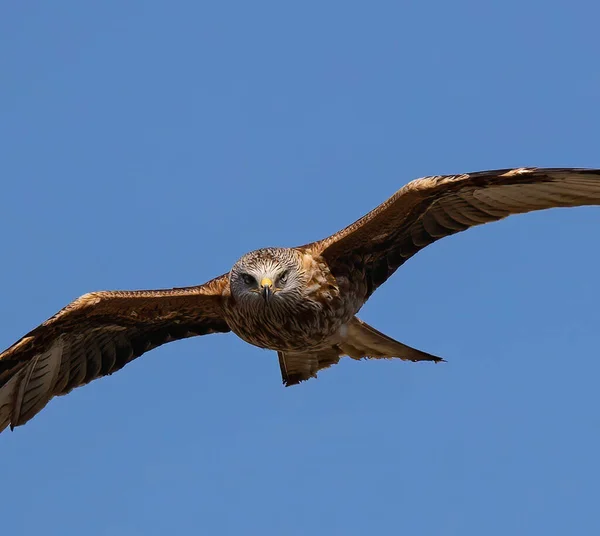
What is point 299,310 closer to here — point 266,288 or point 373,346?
point 266,288

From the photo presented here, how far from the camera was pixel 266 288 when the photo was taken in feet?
52.8

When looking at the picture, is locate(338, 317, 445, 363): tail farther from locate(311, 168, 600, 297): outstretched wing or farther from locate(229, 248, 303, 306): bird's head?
locate(229, 248, 303, 306): bird's head

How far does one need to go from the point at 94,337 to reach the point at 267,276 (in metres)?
2.50

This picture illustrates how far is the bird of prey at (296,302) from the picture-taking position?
1622cm

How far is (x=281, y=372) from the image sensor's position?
60.3ft

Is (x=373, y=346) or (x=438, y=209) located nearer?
(x=438, y=209)

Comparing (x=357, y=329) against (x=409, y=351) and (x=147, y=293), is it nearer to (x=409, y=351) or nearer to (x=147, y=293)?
(x=409, y=351)

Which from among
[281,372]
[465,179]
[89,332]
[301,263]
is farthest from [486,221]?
[89,332]

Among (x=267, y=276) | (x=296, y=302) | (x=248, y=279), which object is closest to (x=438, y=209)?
(x=296, y=302)

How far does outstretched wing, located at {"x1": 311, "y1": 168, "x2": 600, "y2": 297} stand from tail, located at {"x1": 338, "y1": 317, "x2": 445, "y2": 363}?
63cm

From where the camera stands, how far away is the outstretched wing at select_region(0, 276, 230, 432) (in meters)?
17.1

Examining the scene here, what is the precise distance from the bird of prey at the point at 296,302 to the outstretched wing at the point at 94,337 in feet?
0.04

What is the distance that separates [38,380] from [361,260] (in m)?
3.64

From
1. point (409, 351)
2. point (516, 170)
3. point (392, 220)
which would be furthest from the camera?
point (409, 351)
